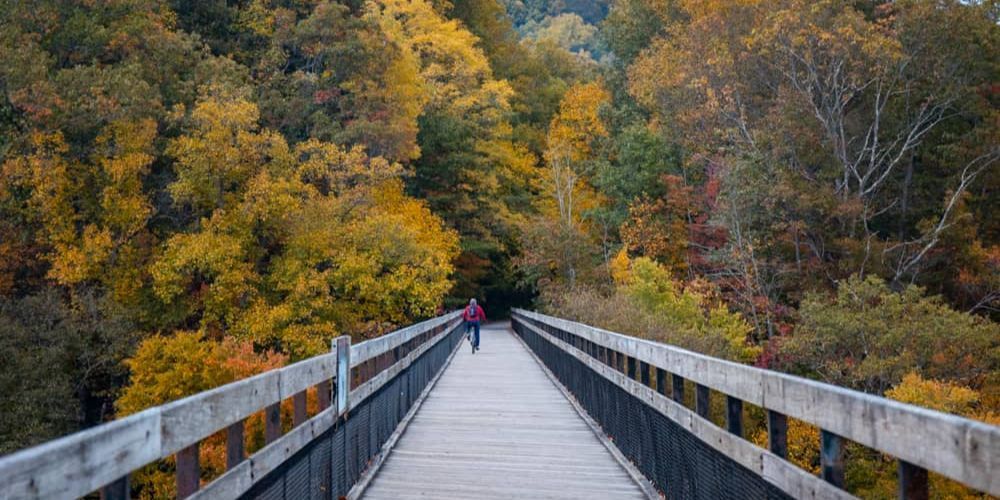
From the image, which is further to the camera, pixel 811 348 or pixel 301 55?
pixel 301 55

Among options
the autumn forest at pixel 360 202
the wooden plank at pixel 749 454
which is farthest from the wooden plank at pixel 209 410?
the autumn forest at pixel 360 202

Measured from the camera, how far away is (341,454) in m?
5.63

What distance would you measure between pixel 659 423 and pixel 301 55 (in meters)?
36.6

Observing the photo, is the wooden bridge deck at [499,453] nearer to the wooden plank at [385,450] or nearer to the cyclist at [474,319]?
the wooden plank at [385,450]

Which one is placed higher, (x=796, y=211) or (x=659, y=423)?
(x=796, y=211)

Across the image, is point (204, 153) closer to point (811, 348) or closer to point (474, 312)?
point (474, 312)

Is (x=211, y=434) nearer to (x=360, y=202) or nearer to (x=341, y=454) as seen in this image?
(x=341, y=454)

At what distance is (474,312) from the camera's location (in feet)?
79.0

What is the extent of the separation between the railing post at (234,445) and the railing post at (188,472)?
0.47m

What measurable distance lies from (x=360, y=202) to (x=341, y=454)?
2849 centimetres

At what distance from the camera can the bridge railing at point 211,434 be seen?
215 centimetres

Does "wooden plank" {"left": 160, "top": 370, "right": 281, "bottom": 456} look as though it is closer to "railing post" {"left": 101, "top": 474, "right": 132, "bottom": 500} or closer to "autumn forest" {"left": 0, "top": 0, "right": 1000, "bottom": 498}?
"railing post" {"left": 101, "top": 474, "right": 132, "bottom": 500}

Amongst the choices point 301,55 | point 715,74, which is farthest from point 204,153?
point 715,74

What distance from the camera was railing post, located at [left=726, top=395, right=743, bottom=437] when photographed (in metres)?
4.18
